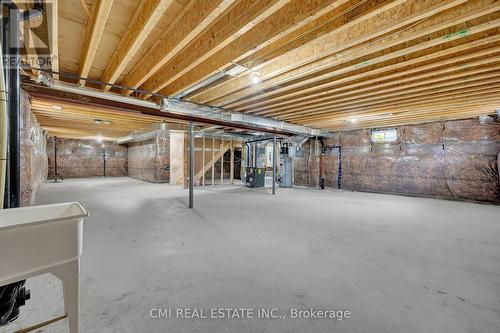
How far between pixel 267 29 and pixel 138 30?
1.30 m

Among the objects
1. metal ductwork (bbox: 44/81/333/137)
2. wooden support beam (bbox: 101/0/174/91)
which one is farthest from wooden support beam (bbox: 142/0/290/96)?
metal ductwork (bbox: 44/81/333/137)

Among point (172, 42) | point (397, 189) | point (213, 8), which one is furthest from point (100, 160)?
point (397, 189)

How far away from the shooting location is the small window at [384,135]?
7.05 metres

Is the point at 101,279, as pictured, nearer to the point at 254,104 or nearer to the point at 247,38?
the point at 247,38

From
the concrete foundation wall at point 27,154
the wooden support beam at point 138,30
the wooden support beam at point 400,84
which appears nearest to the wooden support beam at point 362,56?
the wooden support beam at point 400,84

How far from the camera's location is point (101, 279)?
1866 mm

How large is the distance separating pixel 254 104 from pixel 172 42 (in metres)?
2.66

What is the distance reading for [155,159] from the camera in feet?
31.2

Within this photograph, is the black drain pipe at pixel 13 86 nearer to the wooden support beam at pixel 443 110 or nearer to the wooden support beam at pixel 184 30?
the wooden support beam at pixel 184 30

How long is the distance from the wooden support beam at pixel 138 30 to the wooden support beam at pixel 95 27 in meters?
0.27

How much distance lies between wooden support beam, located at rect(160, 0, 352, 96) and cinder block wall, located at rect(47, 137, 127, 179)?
12.0 m

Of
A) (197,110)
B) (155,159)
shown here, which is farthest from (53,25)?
(155,159)

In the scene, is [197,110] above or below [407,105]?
below

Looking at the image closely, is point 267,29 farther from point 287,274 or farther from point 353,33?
point 287,274
